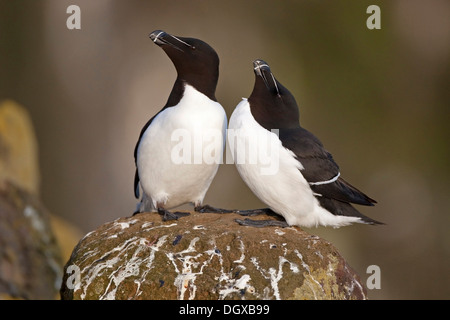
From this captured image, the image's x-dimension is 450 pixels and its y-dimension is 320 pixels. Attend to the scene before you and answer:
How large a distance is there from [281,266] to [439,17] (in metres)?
13.8

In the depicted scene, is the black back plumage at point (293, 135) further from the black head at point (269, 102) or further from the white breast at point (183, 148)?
the white breast at point (183, 148)

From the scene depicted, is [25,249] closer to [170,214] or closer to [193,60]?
[170,214]

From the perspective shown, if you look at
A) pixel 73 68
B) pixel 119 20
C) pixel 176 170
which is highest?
pixel 119 20

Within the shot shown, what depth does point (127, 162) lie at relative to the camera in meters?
15.1

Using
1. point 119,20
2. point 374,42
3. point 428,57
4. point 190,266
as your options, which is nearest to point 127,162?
point 119,20

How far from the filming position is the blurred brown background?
1470cm

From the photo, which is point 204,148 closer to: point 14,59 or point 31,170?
point 31,170

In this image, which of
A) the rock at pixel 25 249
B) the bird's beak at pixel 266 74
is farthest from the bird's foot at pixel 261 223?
the rock at pixel 25 249

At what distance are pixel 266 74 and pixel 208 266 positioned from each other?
186 cm

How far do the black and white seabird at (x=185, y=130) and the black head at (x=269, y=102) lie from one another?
44 centimetres

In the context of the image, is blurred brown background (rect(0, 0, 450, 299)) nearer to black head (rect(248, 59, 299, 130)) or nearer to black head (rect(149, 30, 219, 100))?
black head (rect(149, 30, 219, 100))

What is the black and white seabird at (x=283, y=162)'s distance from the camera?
6348 mm

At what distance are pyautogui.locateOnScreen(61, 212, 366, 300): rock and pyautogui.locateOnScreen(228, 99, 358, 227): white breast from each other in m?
0.31

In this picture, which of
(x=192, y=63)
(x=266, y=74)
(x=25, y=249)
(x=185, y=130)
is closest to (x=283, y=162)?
(x=266, y=74)
